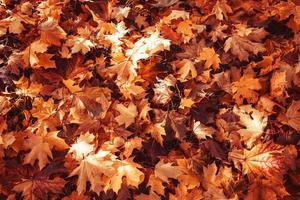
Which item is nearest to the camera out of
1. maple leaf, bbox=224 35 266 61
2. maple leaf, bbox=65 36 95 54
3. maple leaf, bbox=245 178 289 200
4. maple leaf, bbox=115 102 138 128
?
maple leaf, bbox=245 178 289 200

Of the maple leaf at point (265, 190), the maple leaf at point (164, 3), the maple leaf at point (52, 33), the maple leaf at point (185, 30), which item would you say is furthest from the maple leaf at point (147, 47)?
the maple leaf at point (265, 190)

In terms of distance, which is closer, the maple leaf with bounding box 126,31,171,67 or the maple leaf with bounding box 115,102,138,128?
the maple leaf with bounding box 115,102,138,128

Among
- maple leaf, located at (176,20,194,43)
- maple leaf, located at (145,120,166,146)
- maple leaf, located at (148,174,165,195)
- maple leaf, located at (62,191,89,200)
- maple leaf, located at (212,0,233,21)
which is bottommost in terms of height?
maple leaf, located at (62,191,89,200)

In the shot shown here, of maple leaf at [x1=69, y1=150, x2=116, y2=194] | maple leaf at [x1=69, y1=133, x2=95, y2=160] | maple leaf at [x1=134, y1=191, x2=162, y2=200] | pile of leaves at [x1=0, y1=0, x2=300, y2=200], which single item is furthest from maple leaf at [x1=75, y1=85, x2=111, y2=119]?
maple leaf at [x1=134, y1=191, x2=162, y2=200]

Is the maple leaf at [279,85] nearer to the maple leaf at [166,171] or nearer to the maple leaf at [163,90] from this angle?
the maple leaf at [163,90]

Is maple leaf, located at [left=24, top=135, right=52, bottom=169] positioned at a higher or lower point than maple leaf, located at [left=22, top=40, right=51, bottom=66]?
lower

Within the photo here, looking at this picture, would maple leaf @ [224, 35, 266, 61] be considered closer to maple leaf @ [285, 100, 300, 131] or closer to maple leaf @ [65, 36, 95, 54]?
maple leaf @ [285, 100, 300, 131]

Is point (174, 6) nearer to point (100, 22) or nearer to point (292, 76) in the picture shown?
point (100, 22)
